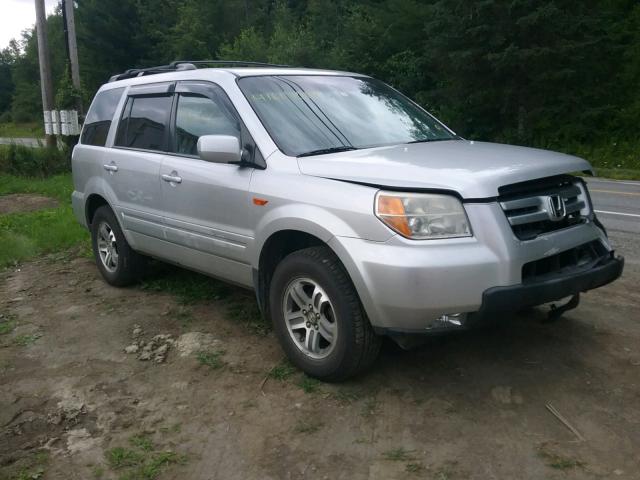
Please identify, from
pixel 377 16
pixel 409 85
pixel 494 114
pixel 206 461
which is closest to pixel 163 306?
pixel 206 461

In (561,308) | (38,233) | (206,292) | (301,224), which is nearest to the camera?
(301,224)

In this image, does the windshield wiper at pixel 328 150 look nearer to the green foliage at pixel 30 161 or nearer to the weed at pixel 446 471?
the weed at pixel 446 471

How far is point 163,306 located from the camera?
5.50 m

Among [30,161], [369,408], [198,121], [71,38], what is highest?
[71,38]

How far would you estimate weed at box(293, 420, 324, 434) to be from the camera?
336 centimetres

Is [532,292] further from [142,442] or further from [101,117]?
[101,117]

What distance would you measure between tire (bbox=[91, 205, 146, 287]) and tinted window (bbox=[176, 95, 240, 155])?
4.31 feet

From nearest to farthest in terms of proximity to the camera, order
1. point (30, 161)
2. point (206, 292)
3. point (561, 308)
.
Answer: point (561, 308)
point (206, 292)
point (30, 161)

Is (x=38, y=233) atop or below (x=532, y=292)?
below

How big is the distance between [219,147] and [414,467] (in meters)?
2.19

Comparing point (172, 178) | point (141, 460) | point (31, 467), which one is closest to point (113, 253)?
point (172, 178)

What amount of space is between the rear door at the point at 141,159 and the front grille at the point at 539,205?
2758mm

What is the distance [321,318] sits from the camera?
3.81 meters

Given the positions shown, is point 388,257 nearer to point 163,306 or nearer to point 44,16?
point 163,306
